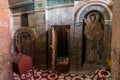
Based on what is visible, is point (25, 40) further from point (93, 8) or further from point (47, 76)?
point (93, 8)

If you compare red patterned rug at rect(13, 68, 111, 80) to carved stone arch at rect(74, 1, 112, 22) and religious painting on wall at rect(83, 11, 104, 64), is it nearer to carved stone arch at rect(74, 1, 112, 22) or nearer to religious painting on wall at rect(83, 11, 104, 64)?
religious painting on wall at rect(83, 11, 104, 64)

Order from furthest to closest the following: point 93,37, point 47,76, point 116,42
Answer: point 93,37 → point 47,76 → point 116,42

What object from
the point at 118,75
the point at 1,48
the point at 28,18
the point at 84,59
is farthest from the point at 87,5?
the point at 118,75

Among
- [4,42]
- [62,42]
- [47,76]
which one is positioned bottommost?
[47,76]

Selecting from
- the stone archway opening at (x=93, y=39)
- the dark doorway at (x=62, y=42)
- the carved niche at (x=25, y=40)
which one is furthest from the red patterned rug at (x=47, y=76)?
the dark doorway at (x=62, y=42)

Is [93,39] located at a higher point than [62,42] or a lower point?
higher

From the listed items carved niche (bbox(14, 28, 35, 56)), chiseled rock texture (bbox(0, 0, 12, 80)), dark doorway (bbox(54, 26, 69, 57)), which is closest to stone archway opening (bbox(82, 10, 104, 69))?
carved niche (bbox(14, 28, 35, 56))

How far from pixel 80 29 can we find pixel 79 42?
0.64 meters

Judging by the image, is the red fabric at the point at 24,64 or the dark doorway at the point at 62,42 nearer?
the red fabric at the point at 24,64

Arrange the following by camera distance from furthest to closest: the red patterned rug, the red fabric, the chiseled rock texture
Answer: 1. the red fabric
2. the red patterned rug
3. the chiseled rock texture

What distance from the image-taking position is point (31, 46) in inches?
348

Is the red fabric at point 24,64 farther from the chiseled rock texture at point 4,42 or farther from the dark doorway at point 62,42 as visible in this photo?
the chiseled rock texture at point 4,42

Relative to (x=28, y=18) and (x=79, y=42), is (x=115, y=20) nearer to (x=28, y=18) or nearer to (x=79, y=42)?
(x=79, y=42)

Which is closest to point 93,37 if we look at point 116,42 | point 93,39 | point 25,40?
point 93,39
